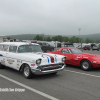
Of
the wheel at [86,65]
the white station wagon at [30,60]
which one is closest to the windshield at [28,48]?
the white station wagon at [30,60]

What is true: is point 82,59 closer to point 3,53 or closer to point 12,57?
point 12,57

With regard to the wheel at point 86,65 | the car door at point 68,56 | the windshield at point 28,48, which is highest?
the windshield at point 28,48

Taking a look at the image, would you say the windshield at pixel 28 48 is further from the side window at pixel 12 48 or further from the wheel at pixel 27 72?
the wheel at pixel 27 72

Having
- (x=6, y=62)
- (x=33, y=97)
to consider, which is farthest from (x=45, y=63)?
(x=6, y=62)

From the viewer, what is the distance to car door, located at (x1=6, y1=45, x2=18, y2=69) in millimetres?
6016

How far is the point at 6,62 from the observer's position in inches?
264

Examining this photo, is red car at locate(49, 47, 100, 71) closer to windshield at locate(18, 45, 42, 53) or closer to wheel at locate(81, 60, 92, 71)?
wheel at locate(81, 60, 92, 71)

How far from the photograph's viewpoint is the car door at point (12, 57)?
602 centimetres

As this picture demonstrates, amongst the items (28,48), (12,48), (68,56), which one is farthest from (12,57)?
(68,56)

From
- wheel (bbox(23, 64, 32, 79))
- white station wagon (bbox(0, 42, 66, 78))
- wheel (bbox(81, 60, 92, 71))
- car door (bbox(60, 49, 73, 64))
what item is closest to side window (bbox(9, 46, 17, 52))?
white station wagon (bbox(0, 42, 66, 78))

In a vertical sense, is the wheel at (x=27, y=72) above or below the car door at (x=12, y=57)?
below

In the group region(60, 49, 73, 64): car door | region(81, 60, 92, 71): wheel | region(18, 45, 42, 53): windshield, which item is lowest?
region(81, 60, 92, 71): wheel

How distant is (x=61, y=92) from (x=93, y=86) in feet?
4.64

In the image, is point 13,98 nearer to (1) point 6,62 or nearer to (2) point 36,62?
(2) point 36,62
